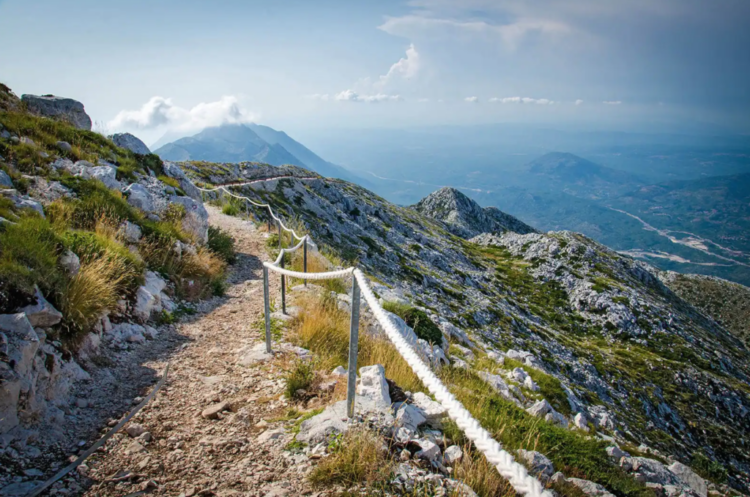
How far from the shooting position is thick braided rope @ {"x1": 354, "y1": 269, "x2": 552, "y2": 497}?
2.22 meters

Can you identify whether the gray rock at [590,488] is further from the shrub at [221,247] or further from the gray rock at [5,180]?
the gray rock at [5,180]

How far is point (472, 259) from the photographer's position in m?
67.2

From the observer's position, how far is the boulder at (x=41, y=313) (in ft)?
16.5

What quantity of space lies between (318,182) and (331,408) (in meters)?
65.8

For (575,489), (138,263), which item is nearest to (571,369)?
(575,489)

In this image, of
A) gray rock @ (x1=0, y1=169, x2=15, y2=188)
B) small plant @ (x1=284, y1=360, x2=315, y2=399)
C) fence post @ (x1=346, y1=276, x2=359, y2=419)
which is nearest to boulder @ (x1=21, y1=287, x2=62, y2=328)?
small plant @ (x1=284, y1=360, x2=315, y2=399)

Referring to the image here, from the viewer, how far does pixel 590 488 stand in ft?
15.0

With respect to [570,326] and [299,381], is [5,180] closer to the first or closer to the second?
[299,381]

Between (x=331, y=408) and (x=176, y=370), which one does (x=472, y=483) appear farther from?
(x=176, y=370)

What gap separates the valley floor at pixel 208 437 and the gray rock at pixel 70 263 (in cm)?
214

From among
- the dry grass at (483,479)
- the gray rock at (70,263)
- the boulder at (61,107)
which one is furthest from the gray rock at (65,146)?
the dry grass at (483,479)

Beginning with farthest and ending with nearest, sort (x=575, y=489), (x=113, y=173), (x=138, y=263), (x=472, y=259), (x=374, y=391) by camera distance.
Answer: (x=472, y=259)
(x=113, y=173)
(x=138, y=263)
(x=374, y=391)
(x=575, y=489)

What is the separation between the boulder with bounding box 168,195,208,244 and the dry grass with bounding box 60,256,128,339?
549 cm

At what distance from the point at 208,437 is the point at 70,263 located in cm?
444
